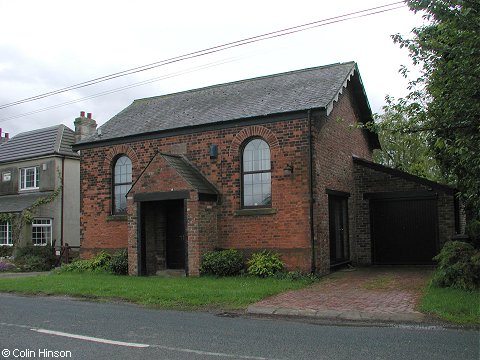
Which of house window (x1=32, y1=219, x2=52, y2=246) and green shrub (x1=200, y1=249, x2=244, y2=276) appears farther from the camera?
house window (x1=32, y1=219, x2=52, y2=246)

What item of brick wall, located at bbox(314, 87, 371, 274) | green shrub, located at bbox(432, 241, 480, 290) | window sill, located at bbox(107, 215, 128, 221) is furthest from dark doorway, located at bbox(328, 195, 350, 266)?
window sill, located at bbox(107, 215, 128, 221)

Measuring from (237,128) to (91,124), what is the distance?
12.7m

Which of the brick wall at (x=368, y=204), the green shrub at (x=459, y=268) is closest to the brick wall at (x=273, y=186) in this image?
the brick wall at (x=368, y=204)

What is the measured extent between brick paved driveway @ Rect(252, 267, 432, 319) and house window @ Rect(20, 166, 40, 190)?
1848 cm

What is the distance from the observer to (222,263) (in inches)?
559

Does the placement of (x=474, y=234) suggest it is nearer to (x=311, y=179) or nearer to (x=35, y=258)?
(x=311, y=179)

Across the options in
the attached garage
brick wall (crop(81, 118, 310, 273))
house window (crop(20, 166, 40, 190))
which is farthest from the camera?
house window (crop(20, 166, 40, 190))

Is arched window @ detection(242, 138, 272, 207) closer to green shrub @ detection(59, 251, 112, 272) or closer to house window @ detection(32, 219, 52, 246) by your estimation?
green shrub @ detection(59, 251, 112, 272)

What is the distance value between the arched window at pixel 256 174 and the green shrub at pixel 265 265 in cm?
166

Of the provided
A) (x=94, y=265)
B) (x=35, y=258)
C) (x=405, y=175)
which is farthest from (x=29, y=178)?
(x=405, y=175)

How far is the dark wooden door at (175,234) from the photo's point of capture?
54.5 ft

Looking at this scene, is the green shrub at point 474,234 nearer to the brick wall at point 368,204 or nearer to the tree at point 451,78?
the brick wall at point 368,204

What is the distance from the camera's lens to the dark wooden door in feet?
54.5

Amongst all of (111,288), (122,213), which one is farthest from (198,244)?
(122,213)
